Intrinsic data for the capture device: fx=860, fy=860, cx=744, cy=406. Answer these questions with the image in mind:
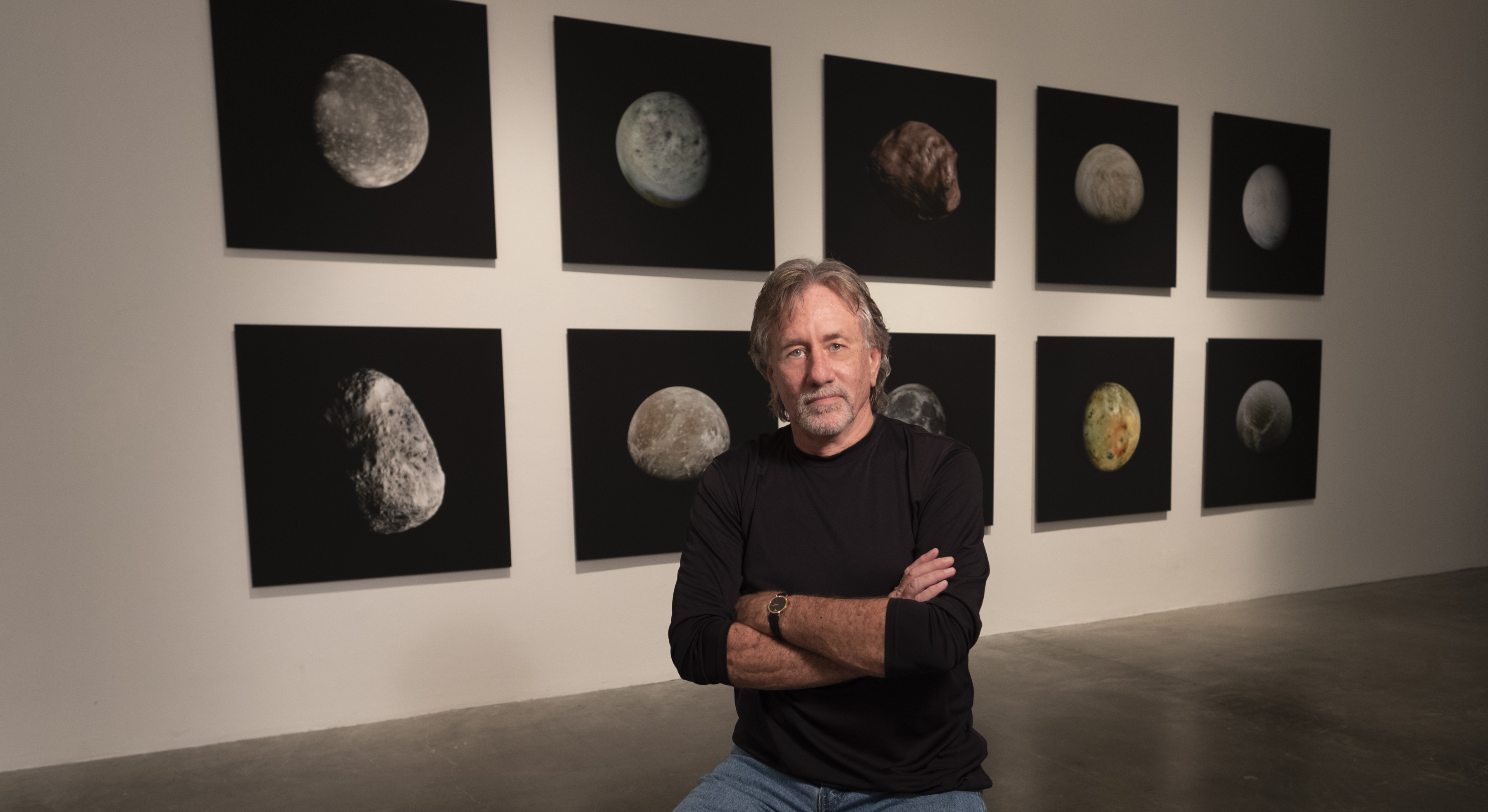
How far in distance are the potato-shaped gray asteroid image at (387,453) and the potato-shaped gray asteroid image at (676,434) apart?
34.1 inches

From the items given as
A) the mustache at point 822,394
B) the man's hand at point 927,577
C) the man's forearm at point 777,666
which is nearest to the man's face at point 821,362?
the mustache at point 822,394

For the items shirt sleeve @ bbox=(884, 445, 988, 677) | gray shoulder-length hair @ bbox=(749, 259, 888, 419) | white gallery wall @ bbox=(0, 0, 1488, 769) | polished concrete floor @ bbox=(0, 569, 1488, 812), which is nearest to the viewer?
shirt sleeve @ bbox=(884, 445, 988, 677)

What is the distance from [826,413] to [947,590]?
1.45 ft

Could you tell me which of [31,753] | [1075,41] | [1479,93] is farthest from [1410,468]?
[31,753]

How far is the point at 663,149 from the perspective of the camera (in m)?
3.88

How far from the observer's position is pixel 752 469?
6.37ft

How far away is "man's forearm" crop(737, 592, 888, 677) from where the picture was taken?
5.42ft

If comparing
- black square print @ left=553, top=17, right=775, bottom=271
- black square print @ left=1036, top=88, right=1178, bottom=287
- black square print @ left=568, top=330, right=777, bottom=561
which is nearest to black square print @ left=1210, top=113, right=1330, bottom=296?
black square print @ left=1036, top=88, right=1178, bottom=287

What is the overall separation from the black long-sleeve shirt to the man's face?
4.3 inches

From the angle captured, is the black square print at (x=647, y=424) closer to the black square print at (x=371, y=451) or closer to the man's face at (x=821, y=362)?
the black square print at (x=371, y=451)

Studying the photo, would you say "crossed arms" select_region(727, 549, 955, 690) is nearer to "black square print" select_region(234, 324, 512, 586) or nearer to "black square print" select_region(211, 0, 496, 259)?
"black square print" select_region(234, 324, 512, 586)

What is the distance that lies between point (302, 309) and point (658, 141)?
65.1 inches

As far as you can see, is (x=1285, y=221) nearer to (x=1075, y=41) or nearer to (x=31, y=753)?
(x=1075, y=41)

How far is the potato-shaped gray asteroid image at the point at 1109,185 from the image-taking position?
4820mm
